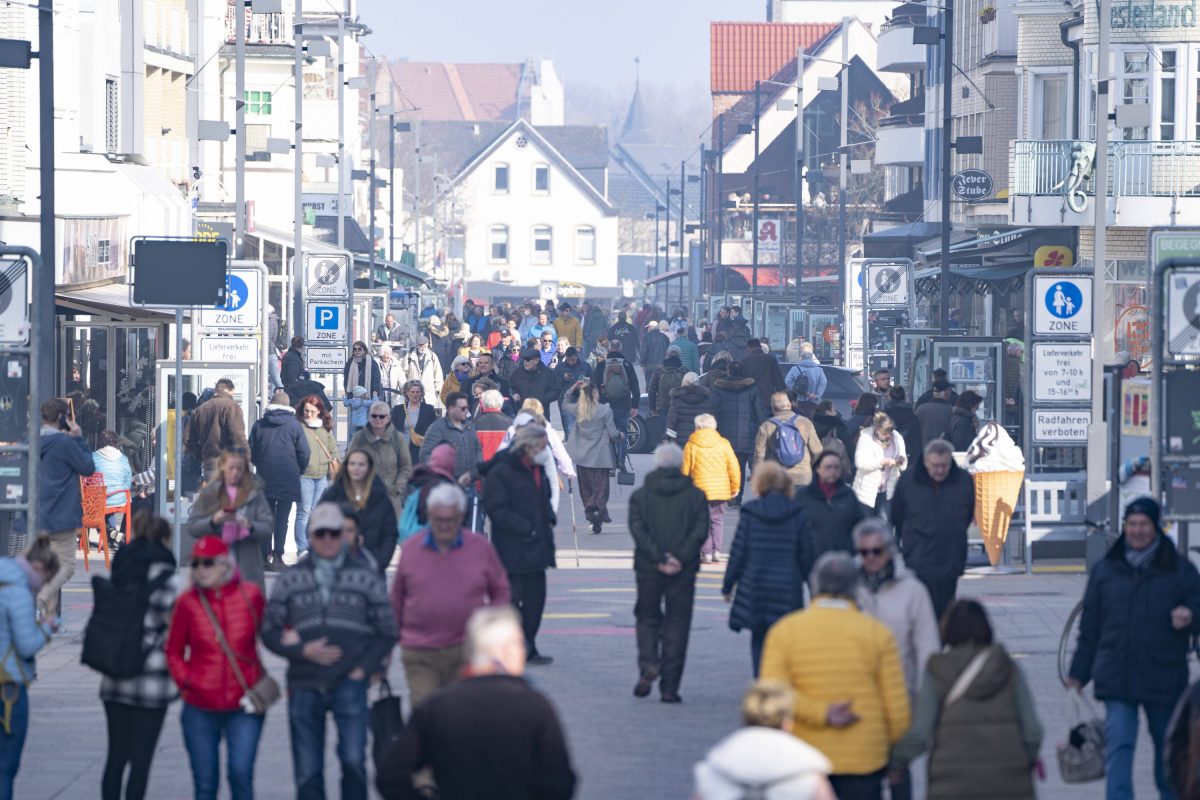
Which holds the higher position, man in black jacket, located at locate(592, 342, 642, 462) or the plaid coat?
man in black jacket, located at locate(592, 342, 642, 462)

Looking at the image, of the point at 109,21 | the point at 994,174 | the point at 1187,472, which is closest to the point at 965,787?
the point at 1187,472

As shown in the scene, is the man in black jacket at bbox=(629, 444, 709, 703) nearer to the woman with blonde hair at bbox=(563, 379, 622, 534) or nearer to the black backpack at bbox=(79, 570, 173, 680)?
the black backpack at bbox=(79, 570, 173, 680)

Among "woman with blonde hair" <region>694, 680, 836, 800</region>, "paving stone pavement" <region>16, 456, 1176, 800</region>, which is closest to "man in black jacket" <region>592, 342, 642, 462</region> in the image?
"paving stone pavement" <region>16, 456, 1176, 800</region>

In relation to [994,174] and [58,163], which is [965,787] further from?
[994,174]

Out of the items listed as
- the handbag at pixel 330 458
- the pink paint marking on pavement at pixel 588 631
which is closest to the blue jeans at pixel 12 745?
the pink paint marking on pavement at pixel 588 631

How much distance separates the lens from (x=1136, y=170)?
117 ft

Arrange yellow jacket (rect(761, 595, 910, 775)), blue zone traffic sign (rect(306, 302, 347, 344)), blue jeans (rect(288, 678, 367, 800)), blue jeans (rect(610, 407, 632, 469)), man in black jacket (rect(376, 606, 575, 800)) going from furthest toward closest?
blue jeans (rect(610, 407, 632, 469))
blue zone traffic sign (rect(306, 302, 347, 344))
blue jeans (rect(288, 678, 367, 800))
yellow jacket (rect(761, 595, 910, 775))
man in black jacket (rect(376, 606, 575, 800))

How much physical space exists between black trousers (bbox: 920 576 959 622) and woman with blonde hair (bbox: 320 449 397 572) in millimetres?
3298

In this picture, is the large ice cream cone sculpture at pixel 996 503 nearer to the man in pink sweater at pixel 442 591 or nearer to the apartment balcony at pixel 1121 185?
the man in pink sweater at pixel 442 591

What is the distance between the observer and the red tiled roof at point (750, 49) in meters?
111

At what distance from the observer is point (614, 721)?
12.6 meters

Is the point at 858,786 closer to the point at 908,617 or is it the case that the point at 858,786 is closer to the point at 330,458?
the point at 908,617

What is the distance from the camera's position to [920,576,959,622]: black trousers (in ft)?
44.0

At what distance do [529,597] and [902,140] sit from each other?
47563 millimetres
